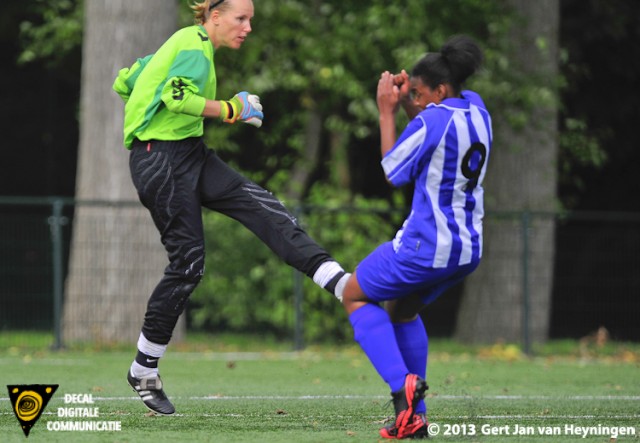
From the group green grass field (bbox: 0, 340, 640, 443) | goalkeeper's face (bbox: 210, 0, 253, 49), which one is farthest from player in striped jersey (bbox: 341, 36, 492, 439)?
goalkeeper's face (bbox: 210, 0, 253, 49)

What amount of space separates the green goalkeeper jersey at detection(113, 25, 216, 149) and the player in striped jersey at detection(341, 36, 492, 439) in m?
1.06

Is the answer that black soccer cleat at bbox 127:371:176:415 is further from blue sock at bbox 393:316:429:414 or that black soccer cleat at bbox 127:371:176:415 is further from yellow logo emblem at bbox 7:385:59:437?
blue sock at bbox 393:316:429:414

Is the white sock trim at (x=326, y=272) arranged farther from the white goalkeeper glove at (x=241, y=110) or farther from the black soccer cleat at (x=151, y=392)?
the black soccer cleat at (x=151, y=392)

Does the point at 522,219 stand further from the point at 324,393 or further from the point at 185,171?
the point at 185,171

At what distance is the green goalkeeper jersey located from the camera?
642cm

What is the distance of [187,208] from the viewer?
655 centimetres

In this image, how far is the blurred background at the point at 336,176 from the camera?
44.7 ft

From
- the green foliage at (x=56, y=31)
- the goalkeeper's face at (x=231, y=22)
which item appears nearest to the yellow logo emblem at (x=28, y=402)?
the goalkeeper's face at (x=231, y=22)

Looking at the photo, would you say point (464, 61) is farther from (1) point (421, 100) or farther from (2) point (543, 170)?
(2) point (543, 170)

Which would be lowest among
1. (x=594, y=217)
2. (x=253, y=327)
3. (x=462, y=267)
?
(x=253, y=327)

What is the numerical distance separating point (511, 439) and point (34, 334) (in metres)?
8.45

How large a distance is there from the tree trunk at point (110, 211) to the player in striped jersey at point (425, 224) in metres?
7.96

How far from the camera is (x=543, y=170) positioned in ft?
50.1

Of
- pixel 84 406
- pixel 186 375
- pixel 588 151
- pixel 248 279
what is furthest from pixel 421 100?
pixel 588 151
